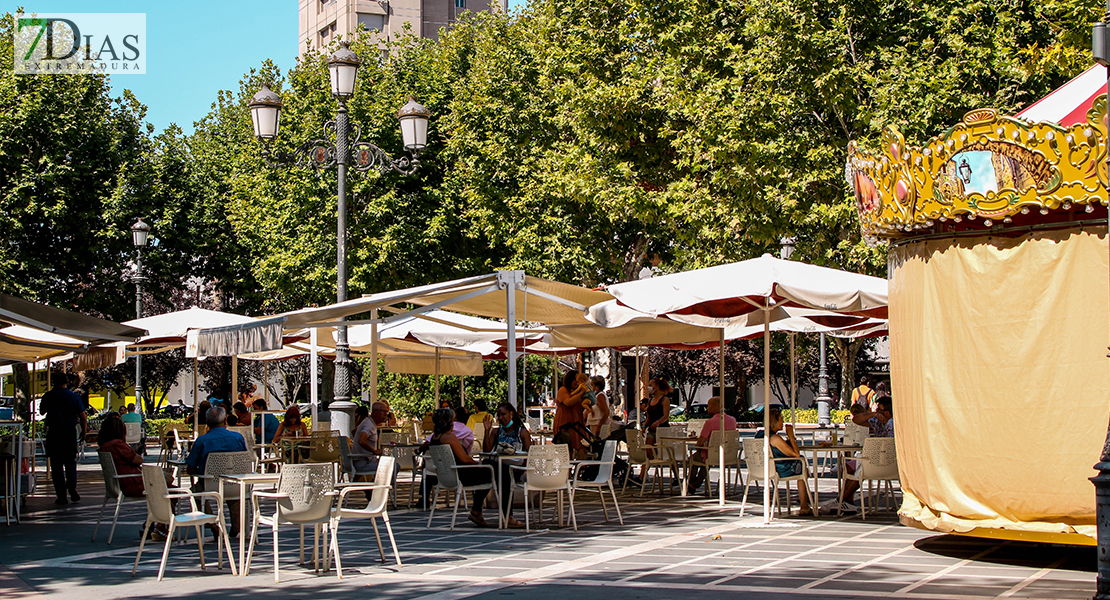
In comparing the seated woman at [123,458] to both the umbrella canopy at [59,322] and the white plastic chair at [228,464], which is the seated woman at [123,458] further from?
the umbrella canopy at [59,322]

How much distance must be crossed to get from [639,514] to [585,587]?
5.01 m

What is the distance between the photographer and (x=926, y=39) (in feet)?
66.2

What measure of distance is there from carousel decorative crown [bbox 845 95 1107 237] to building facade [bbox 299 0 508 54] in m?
59.0

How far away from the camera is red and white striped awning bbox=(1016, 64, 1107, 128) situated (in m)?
9.94

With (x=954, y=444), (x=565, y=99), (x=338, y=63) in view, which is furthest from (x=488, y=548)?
(x=565, y=99)

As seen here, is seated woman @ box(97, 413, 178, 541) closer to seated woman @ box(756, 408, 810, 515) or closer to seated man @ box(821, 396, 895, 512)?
seated woman @ box(756, 408, 810, 515)

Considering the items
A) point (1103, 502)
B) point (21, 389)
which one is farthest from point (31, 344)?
point (21, 389)

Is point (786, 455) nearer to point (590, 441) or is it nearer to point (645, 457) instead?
point (645, 457)

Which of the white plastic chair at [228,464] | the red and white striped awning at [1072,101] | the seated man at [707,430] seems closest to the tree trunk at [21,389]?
the seated man at [707,430]

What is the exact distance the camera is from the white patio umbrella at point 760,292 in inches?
471

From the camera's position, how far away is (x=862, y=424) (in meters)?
14.8

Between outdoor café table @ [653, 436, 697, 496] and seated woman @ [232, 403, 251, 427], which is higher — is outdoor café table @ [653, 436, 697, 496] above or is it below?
below

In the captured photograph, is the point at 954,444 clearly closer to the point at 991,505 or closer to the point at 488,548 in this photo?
the point at 991,505

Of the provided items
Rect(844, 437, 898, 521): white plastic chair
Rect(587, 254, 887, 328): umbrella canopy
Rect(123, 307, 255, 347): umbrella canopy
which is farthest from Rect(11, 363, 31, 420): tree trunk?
Rect(844, 437, 898, 521): white plastic chair
